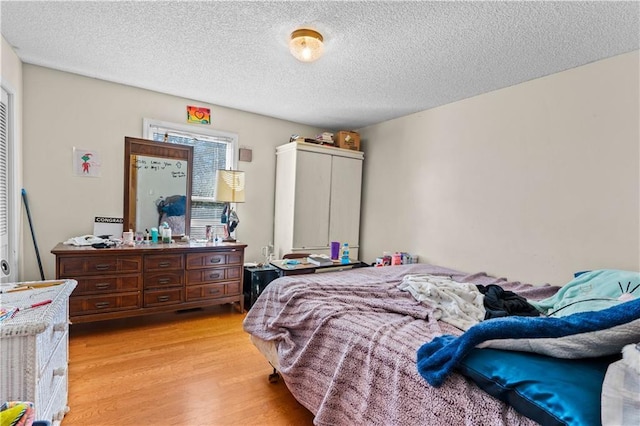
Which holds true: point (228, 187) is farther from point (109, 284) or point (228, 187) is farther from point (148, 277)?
point (109, 284)

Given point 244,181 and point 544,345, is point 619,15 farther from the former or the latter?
point 244,181

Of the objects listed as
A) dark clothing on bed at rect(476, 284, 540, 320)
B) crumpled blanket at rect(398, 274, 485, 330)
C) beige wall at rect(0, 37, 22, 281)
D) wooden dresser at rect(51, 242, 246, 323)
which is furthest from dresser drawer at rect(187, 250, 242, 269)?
dark clothing on bed at rect(476, 284, 540, 320)

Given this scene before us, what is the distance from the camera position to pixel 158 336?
259 centimetres

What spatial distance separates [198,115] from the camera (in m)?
3.36

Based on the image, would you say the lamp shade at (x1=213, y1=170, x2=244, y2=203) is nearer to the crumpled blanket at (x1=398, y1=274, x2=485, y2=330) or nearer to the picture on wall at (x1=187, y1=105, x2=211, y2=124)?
the picture on wall at (x1=187, y1=105, x2=211, y2=124)

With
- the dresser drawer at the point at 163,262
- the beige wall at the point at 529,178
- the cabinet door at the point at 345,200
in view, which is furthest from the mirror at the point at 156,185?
the beige wall at the point at 529,178

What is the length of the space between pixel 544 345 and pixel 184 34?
248cm

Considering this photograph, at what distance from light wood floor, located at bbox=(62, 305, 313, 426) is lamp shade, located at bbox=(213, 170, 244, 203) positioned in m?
1.31

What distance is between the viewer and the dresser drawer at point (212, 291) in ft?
9.65

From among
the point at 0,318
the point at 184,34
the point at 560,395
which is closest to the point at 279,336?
the point at 0,318

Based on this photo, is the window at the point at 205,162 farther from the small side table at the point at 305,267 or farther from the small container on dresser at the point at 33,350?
the small container on dresser at the point at 33,350

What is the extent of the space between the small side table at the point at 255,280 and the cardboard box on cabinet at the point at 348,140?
1.85 meters

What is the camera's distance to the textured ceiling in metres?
1.69

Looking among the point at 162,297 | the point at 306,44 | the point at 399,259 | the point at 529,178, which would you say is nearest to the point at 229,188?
the point at 162,297
